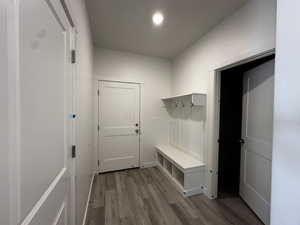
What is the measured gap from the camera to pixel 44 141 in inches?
26.4

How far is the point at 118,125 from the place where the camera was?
10.1ft

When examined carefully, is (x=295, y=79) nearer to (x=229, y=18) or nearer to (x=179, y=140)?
(x=229, y=18)

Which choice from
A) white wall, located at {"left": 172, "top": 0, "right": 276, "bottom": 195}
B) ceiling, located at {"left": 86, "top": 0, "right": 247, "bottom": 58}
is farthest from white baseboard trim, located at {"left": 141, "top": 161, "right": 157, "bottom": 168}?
ceiling, located at {"left": 86, "top": 0, "right": 247, "bottom": 58}

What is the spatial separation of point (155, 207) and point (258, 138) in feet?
5.62

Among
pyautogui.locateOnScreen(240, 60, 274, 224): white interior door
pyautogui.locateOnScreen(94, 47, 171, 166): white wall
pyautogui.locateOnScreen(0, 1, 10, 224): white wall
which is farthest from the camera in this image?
pyautogui.locateOnScreen(94, 47, 171, 166): white wall

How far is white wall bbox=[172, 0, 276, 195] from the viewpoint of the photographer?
1.45 metres

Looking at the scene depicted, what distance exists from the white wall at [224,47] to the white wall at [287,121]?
88cm

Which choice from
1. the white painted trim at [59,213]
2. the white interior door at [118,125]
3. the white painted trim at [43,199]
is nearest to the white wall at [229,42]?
→ the white interior door at [118,125]

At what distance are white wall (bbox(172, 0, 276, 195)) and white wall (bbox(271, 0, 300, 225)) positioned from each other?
88 centimetres

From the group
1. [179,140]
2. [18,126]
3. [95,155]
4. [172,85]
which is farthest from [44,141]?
[172,85]

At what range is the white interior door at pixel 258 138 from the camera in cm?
162

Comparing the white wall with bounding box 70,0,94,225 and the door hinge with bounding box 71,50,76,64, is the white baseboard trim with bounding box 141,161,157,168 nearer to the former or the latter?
the white wall with bounding box 70,0,94,225

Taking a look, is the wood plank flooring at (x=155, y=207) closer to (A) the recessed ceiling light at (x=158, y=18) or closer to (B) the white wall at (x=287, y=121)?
(B) the white wall at (x=287, y=121)

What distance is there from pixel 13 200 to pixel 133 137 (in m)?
2.79
